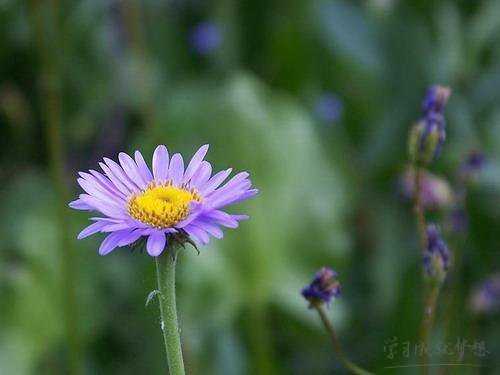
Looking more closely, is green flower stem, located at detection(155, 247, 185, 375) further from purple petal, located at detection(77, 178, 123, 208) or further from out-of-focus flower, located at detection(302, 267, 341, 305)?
out-of-focus flower, located at detection(302, 267, 341, 305)

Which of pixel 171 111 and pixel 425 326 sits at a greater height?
pixel 171 111

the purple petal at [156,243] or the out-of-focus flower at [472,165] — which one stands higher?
the out-of-focus flower at [472,165]

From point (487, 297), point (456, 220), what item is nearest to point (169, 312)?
point (456, 220)

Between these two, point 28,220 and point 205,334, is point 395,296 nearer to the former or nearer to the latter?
point 205,334

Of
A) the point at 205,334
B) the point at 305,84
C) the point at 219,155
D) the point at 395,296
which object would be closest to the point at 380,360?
the point at 395,296

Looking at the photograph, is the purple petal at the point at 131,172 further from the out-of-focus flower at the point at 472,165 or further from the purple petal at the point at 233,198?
the out-of-focus flower at the point at 472,165

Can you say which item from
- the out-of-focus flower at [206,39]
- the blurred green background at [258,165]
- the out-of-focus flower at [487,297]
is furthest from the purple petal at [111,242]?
the out-of-focus flower at [206,39]

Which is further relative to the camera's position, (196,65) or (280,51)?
(196,65)
